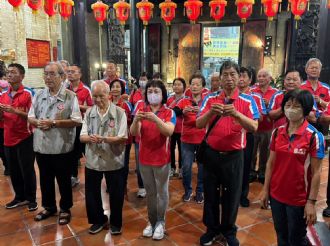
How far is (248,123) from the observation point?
254 cm

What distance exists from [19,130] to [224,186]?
2.65 meters

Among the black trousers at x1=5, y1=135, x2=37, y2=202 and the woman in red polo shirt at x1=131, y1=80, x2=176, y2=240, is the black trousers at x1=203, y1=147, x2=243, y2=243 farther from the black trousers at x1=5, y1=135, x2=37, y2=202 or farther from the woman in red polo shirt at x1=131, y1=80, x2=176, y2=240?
the black trousers at x1=5, y1=135, x2=37, y2=202

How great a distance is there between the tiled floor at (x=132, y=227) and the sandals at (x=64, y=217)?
54mm

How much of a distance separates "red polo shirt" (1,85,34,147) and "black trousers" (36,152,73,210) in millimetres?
528

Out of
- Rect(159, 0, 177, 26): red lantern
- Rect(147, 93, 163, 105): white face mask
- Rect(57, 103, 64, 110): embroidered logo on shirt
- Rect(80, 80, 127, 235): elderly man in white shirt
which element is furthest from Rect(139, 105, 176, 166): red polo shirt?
Rect(159, 0, 177, 26): red lantern

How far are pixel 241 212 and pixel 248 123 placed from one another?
1828mm

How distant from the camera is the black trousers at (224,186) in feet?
9.05

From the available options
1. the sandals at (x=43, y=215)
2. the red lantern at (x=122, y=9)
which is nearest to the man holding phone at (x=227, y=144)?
the sandals at (x=43, y=215)

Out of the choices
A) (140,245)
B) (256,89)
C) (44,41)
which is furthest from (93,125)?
(44,41)

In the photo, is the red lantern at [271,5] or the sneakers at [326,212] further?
the red lantern at [271,5]

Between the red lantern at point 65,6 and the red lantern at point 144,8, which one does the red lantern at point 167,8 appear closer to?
the red lantern at point 144,8

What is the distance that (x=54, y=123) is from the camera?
10.8ft

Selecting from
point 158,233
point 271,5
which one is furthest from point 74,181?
point 271,5

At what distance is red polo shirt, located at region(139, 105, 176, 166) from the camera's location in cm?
301
